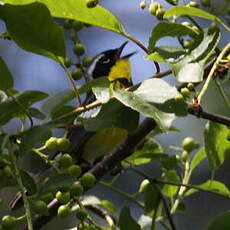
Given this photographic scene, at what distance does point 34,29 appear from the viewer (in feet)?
3.84

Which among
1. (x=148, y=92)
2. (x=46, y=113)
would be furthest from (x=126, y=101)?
(x=46, y=113)

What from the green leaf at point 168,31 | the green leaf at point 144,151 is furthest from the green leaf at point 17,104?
the green leaf at point 144,151

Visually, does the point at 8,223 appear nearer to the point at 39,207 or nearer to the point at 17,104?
the point at 39,207

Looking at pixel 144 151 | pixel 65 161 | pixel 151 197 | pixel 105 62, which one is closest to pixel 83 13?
pixel 65 161

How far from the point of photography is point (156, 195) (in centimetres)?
179

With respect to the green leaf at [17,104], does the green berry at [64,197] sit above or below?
below

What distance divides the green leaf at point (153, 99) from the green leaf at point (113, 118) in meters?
0.07

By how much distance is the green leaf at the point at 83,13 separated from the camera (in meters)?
1.24

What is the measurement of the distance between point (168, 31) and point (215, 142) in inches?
14.5

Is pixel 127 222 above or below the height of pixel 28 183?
below

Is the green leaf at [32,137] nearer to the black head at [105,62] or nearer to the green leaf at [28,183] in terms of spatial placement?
the green leaf at [28,183]

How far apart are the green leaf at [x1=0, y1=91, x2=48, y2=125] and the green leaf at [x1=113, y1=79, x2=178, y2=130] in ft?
0.65

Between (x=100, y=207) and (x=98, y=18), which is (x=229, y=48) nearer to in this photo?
(x=98, y=18)

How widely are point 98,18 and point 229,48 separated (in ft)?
0.79
